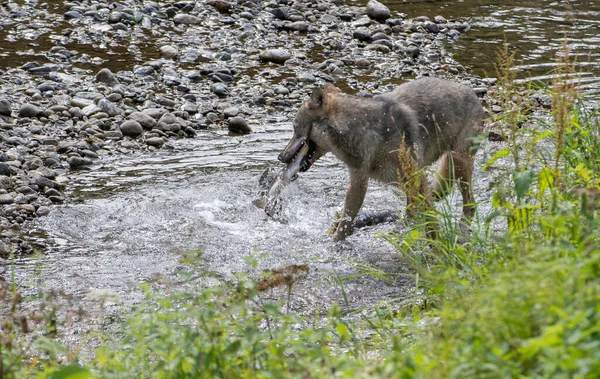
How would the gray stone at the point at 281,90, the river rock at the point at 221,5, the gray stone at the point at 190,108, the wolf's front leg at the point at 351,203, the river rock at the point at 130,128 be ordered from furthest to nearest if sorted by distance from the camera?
the river rock at the point at 221,5
the gray stone at the point at 281,90
the gray stone at the point at 190,108
the river rock at the point at 130,128
the wolf's front leg at the point at 351,203

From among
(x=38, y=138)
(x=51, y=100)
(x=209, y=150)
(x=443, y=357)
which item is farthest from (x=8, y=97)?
(x=443, y=357)

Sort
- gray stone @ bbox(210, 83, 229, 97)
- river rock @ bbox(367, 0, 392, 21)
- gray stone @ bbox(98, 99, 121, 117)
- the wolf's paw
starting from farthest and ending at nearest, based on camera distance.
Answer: river rock @ bbox(367, 0, 392, 21), gray stone @ bbox(210, 83, 229, 97), gray stone @ bbox(98, 99, 121, 117), the wolf's paw

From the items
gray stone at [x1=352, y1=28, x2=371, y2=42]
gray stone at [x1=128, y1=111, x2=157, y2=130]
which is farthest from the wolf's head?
gray stone at [x1=352, y1=28, x2=371, y2=42]

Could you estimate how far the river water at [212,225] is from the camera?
658cm

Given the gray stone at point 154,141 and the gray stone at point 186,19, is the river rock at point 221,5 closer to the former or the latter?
the gray stone at point 186,19

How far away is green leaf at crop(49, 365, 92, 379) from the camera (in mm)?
3680

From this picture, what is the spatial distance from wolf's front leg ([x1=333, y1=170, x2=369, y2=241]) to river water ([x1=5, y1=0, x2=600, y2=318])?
4.2 inches

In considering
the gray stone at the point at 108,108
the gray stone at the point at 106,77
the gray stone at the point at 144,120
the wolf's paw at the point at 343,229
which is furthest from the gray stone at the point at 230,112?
the wolf's paw at the point at 343,229

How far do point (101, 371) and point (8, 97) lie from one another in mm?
6627

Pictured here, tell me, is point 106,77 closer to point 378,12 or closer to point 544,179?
point 378,12

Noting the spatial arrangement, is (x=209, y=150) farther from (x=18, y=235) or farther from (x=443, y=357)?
(x=443, y=357)

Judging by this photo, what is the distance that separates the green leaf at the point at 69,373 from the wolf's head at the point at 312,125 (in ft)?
12.4

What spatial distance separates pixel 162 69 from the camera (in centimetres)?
1135

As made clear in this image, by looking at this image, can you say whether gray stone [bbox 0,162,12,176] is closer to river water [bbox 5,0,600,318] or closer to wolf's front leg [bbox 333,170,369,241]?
river water [bbox 5,0,600,318]
